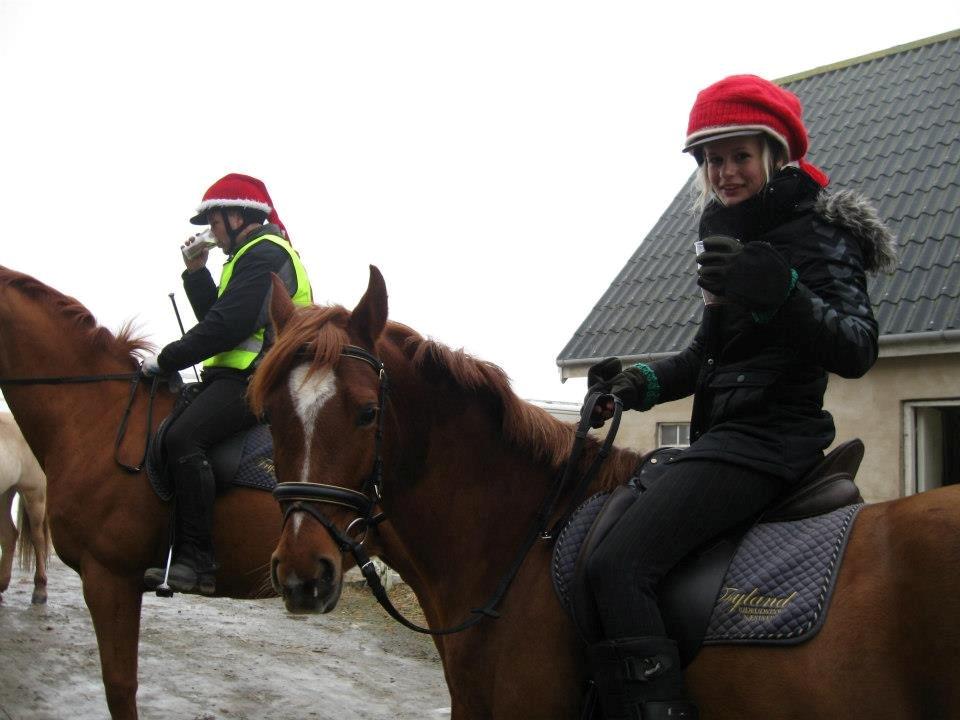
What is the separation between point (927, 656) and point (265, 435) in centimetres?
348

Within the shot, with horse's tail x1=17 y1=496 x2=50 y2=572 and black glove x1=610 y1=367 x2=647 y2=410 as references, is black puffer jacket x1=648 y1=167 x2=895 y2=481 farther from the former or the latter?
horse's tail x1=17 y1=496 x2=50 y2=572

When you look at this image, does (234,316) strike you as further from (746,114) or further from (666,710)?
(666,710)

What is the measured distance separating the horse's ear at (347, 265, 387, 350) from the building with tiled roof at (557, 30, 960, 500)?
242 inches

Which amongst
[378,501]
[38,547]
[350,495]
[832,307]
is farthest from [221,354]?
[38,547]

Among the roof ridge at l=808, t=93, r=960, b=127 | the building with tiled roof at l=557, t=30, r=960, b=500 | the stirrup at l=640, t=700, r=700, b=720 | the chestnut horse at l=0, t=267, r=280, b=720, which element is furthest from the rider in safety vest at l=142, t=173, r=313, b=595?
the roof ridge at l=808, t=93, r=960, b=127

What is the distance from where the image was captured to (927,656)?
2.05 meters

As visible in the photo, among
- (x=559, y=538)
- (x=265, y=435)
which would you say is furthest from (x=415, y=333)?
(x=265, y=435)

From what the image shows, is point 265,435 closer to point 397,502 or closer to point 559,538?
point 397,502

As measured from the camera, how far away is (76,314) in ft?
16.2

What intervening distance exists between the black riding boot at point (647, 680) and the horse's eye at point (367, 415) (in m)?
0.92

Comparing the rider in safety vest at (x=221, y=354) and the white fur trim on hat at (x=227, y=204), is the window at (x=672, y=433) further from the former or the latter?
the white fur trim on hat at (x=227, y=204)

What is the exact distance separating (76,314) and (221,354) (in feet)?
3.18

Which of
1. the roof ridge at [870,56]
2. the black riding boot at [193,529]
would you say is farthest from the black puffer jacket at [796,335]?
the roof ridge at [870,56]

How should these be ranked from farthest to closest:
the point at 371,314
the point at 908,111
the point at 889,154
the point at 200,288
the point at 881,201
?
the point at 908,111, the point at 889,154, the point at 881,201, the point at 200,288, the point at 371,314
